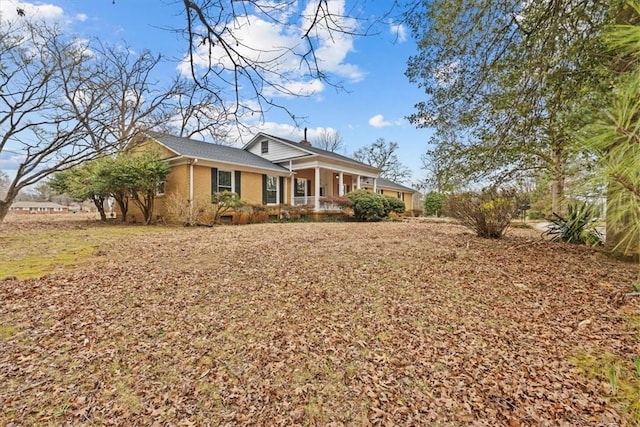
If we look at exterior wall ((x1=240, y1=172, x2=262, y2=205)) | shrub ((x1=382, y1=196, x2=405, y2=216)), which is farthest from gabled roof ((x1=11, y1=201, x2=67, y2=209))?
shrub ((x1=382, y1=196, x2=405, y2=216))

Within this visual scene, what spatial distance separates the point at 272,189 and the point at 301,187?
2.99m

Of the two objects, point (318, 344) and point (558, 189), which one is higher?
point (558, 189)

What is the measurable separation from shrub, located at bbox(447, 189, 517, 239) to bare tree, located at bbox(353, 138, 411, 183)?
28.1 metres

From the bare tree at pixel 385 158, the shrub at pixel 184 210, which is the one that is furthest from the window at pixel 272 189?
the bare tree at pixel 385 158

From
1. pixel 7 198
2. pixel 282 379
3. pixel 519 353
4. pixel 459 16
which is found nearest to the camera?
pixel 282 379

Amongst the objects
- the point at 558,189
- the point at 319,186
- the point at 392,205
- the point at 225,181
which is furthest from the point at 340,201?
the point at 558,189

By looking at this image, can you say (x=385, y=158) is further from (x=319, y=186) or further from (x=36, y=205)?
(x=36, y=205)

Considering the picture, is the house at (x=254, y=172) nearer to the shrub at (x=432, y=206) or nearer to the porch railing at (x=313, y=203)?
the porch railing at (x=313, y=203)

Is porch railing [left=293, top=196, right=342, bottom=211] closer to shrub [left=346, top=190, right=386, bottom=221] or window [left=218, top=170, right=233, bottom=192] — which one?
shrub [left=346, top=190, right=386, bottom=221]

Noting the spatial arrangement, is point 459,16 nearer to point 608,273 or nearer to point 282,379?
point 608,273

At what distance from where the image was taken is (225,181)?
44.8 feet

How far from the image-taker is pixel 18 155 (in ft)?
21.4

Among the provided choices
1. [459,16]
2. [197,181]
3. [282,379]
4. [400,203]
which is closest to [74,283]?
[282,379]

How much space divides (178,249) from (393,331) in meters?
4.79
